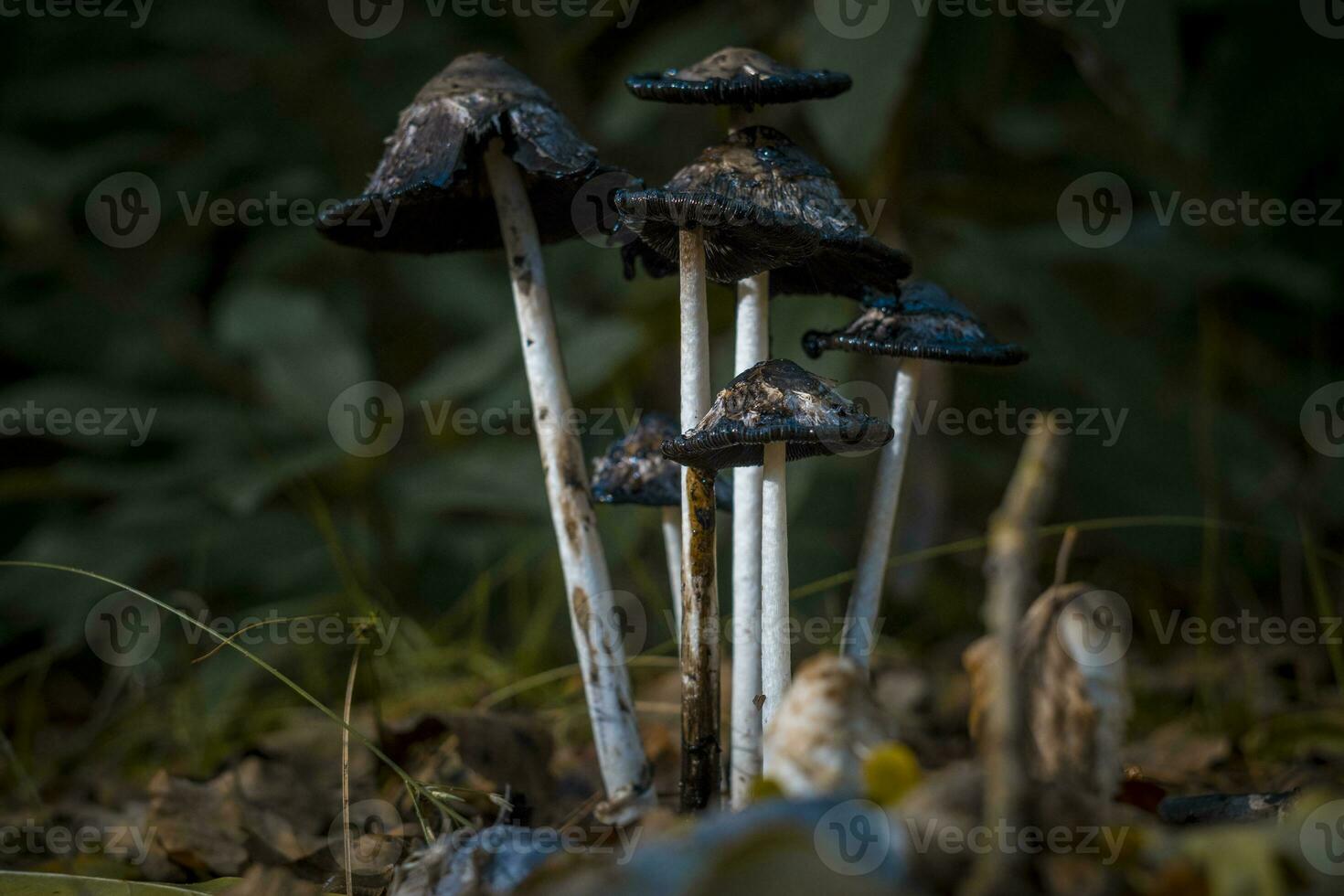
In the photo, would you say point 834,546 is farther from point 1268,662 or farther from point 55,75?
point 55,75

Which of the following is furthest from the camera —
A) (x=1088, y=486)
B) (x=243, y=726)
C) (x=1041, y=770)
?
(x=1088, y=486)

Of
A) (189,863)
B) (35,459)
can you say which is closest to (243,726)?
(189,863)

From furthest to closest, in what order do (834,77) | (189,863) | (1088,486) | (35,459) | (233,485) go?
1. (35,459)
2. (1088,486)
3. (233,485)
4. (189,863)
5. (834,77)

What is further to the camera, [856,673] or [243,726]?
[243,726]
